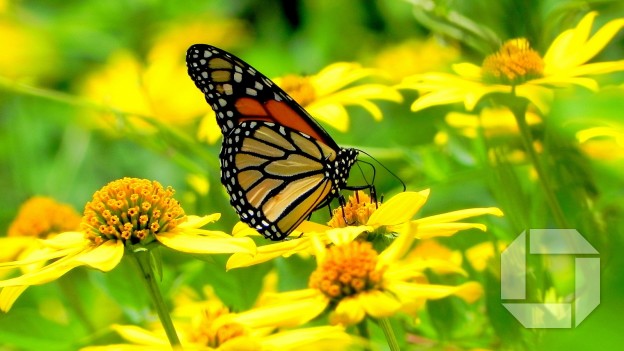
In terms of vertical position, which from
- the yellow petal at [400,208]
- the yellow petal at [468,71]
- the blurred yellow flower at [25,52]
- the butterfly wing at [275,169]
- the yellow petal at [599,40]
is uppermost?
the blurred yellow flower at [25,52]

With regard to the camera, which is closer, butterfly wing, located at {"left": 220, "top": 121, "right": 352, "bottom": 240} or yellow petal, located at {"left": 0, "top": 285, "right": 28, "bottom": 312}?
yellow petal, located at {"left": 0, "top": 285, "right": 28, "bottom": 312}

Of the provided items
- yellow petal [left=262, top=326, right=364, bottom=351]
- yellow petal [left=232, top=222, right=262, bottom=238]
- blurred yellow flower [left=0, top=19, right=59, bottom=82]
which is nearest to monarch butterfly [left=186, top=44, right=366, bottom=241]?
yellow petal [left=232, top=222, right=262, bottom=238]

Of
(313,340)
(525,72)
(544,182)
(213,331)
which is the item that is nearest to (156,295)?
(213,331)

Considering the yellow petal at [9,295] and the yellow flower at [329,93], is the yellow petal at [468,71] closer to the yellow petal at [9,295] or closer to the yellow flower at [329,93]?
the yellow flower at [329,93]

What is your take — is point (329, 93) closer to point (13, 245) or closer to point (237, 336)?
point (13, 245)

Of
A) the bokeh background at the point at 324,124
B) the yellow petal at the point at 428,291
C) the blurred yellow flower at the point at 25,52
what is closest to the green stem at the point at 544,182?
the bokeh background at the point at 324,124

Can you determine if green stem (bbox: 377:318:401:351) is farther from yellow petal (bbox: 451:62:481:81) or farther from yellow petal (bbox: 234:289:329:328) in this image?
yellow petal (bbox: 451:62:481:81)
